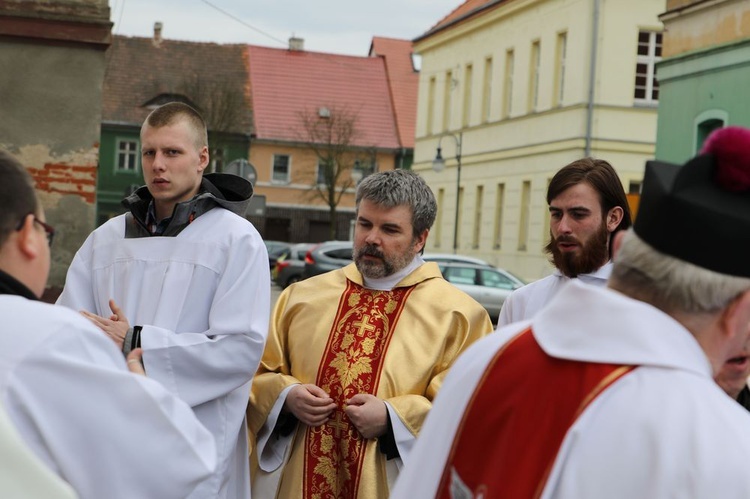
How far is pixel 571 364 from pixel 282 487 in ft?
9.38

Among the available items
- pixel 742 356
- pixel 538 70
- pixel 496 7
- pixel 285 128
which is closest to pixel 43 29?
pixel 742 356

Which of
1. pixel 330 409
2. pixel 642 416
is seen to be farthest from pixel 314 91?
pixel 642 416

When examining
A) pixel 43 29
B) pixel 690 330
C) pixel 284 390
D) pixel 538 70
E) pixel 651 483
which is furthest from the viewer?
pixel 538 70

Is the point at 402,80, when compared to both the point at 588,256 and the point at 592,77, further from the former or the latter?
the point at 588,256

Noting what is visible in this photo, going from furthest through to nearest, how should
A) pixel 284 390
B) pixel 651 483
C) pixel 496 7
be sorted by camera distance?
pixel 496 7 < pixel 284 390 < pixel 651 483

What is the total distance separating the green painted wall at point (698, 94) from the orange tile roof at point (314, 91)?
1332 inches

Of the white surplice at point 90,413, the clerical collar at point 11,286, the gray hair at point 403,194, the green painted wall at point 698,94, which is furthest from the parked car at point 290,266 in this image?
the clerical collar at point 11,286

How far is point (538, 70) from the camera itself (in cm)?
4275

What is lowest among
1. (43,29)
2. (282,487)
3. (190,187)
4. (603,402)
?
(282,487)

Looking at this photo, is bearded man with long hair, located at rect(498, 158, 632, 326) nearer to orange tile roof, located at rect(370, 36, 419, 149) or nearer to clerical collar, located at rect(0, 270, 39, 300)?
clerical collar, located at rect(0, 270, 39, 300)

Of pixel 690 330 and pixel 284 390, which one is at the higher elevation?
pixel 690 330

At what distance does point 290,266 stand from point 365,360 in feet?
116

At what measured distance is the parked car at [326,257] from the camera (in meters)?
34.8

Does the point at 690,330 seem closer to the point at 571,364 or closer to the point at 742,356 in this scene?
the point at 571,364
